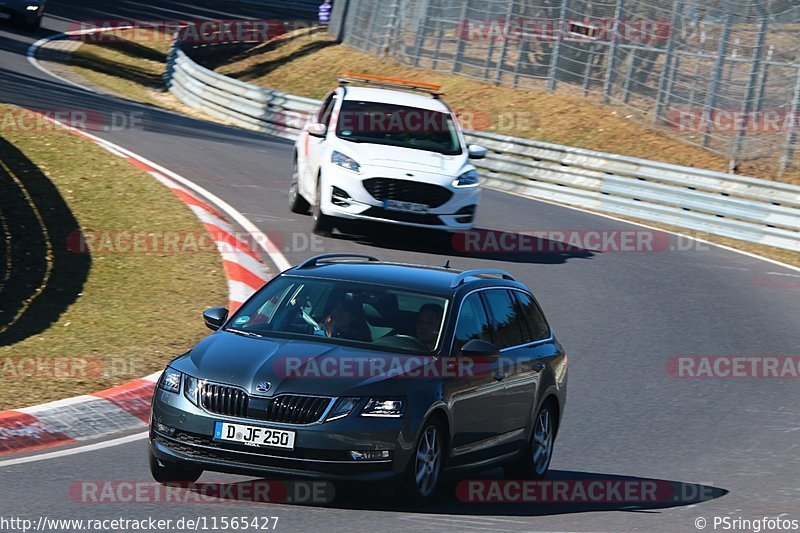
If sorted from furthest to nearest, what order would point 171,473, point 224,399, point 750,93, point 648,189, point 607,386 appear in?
point 750,93 < point 648,189 < point 607,386 < point 171,473 < point 224,399

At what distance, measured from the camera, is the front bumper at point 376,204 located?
17.5 metres

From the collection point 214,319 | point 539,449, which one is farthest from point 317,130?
point 214,319

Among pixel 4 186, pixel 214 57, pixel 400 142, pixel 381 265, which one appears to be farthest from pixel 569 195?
pixel 214 57

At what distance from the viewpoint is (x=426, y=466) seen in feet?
26.1

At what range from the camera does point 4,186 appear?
17.6 meters

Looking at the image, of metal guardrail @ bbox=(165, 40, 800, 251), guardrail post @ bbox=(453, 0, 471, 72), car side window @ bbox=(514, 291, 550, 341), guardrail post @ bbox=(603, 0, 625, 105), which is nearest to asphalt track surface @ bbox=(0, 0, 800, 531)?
car side window @ bbox=(514, 291, 550, 341)

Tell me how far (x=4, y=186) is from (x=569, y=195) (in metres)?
12.1

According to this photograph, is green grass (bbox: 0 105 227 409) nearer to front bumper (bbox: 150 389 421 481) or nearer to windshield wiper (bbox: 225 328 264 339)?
windshield wiper (bbox: 225 328 264 339)

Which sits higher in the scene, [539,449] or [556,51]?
[556,51]

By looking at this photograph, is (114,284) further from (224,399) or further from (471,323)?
(224,399)

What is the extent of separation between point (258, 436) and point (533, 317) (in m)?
2.99

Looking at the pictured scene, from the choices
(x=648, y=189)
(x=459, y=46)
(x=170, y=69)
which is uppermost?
(x=459, y=46)

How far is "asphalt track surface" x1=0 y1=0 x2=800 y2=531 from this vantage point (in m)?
7.88

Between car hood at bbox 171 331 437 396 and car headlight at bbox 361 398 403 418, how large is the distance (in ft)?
0.16
